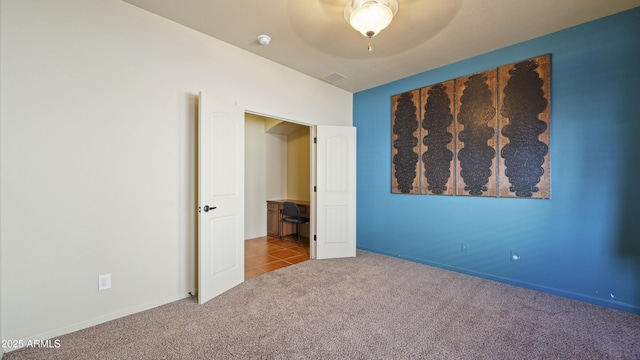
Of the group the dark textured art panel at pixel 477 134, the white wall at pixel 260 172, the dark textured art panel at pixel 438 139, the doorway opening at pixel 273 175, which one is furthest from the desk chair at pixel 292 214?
the dark textured art panel at pixel 477 134

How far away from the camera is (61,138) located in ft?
6.45

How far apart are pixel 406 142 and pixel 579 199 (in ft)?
6.55

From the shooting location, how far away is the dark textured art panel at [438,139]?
3.41m

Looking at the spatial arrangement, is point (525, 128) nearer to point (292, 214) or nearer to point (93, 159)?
point (292, 214)

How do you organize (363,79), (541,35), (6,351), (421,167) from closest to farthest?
(6,351) → (541,35) → (421,167) → (363,79)

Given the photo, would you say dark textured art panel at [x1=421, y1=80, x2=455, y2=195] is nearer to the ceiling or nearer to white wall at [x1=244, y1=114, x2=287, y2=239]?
the ceiling

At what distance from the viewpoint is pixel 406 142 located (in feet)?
12.7

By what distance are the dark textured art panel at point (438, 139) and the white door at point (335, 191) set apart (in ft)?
3.63

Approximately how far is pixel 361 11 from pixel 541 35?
7.41 ft

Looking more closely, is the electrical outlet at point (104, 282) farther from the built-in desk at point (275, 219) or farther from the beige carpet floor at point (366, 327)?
the built-in desk at point (275, 219)

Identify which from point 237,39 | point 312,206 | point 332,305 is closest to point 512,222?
point 332,305

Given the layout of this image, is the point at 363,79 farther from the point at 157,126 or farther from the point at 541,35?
the point at 157,126

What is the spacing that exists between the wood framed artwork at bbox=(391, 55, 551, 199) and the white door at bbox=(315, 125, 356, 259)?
2.33 ft

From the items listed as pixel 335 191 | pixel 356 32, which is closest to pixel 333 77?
pixel 356 32
